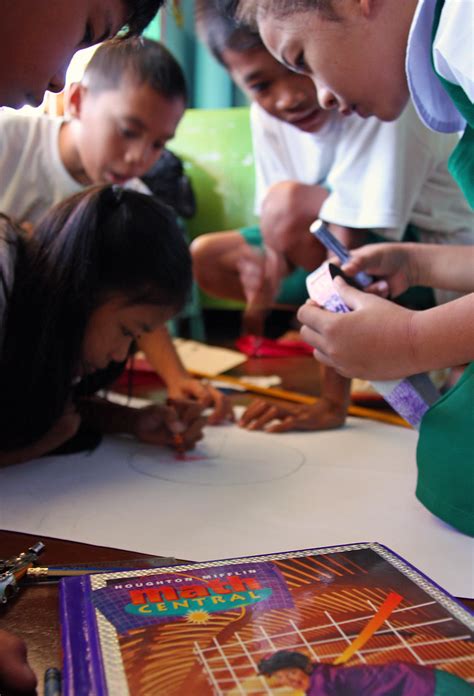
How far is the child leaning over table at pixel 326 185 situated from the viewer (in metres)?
1.02

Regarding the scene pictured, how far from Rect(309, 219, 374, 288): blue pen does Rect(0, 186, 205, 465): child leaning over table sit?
0.58 ft

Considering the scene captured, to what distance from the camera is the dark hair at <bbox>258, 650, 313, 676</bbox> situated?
1.16 ft

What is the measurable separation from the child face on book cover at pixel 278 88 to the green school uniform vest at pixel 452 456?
614 mm

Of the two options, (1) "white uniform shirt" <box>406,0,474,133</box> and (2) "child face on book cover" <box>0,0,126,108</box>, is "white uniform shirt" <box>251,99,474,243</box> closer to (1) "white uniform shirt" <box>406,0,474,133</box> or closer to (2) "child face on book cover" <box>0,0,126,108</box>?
(1) "white uniform shirt" <box>406,0,474,133</box>

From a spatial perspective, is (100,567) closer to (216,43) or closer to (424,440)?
(424,440)

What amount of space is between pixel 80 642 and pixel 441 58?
1.63ft

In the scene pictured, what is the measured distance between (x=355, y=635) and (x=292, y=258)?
3.12 feet

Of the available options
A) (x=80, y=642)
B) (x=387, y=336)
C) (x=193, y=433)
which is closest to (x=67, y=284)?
(x=193, y=433)

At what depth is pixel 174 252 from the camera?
0.83 metres

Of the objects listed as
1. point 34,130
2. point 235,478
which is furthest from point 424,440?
point 34,130

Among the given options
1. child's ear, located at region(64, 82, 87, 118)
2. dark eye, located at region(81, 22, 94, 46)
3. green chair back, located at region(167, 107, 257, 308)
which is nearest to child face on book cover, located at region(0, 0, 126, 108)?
dark eye, located at region(81, 22, 94, 46)

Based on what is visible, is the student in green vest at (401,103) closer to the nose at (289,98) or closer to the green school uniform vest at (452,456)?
the green school uniform vest at (452,456)

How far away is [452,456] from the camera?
0.61 metres

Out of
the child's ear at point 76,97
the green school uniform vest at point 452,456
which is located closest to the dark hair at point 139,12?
the green school uniform vest at point 452,456
